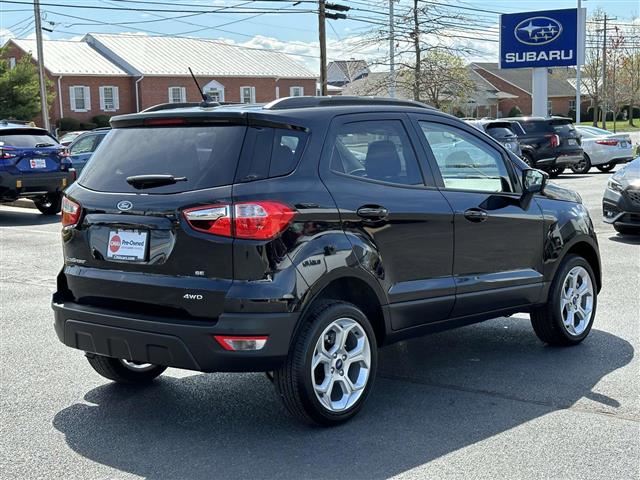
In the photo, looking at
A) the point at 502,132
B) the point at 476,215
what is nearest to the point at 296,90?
the point at 502,132

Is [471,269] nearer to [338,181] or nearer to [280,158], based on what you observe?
[338,181]

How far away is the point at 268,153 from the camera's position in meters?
4.79

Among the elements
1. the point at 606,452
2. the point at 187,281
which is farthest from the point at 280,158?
the point at 606,452

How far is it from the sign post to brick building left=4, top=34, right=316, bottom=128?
20.8 m

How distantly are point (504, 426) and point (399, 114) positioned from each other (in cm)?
204

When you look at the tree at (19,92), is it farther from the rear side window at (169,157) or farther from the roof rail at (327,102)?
the rear side window at (169,157)

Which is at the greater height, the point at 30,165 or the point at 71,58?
the point at 71,58

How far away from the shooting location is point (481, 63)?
3561 inches

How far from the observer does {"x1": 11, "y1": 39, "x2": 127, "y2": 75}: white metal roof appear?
54.6 metres

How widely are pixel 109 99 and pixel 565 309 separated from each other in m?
52.9

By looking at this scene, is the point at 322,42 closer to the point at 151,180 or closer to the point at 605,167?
the point at 605,167

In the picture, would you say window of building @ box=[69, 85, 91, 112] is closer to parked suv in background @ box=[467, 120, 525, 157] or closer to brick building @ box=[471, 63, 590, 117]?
parked suv in background @ box=[467, 120, 525, 157]

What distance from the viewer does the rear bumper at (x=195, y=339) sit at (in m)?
4.55

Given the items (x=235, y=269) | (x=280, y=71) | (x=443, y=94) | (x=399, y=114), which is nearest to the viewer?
(x=235, y=269)
